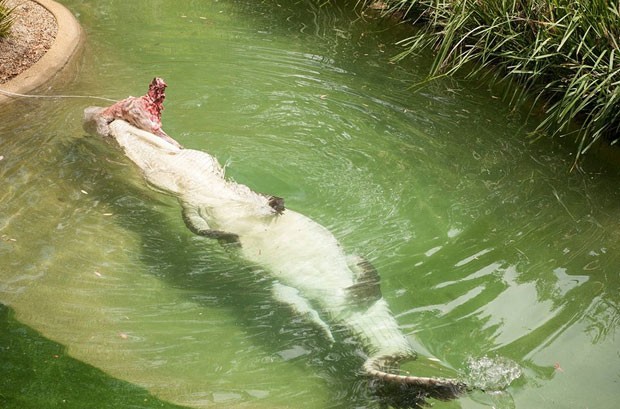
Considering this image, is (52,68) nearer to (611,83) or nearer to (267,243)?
(267,243)

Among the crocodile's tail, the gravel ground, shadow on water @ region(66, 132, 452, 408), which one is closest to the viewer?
the crocodile's tail

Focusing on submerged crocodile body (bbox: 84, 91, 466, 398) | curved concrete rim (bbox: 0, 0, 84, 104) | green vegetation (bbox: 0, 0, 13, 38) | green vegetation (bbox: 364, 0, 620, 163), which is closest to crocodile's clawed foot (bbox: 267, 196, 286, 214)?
submerged crocodile body (bbox: 84, 91, 466, 398)

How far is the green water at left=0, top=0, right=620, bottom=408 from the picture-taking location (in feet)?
15.1

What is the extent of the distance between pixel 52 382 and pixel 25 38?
454 cm

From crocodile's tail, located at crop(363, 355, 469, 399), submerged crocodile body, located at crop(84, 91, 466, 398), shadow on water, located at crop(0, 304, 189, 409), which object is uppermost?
crocodile's tail, located at crop(363, 355, 469, 399)

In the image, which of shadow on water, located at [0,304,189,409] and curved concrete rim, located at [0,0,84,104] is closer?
shadow on water, located at [0,304,189,409]

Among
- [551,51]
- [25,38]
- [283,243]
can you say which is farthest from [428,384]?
[25,38]

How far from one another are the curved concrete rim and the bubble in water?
466cm

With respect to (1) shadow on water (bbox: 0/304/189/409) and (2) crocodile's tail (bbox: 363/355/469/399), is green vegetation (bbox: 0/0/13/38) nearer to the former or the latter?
(1) shadow on water (bbox: 0/304/189/409)

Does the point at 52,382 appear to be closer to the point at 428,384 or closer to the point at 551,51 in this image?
the point at 428,384

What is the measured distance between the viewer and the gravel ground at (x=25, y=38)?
752 cm

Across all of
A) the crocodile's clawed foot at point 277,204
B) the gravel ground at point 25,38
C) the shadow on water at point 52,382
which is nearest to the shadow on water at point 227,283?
the crocodile's clawed foot at point 277,204

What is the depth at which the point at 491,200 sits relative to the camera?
6328 millimetres

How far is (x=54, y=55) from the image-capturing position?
7734 millimetres
